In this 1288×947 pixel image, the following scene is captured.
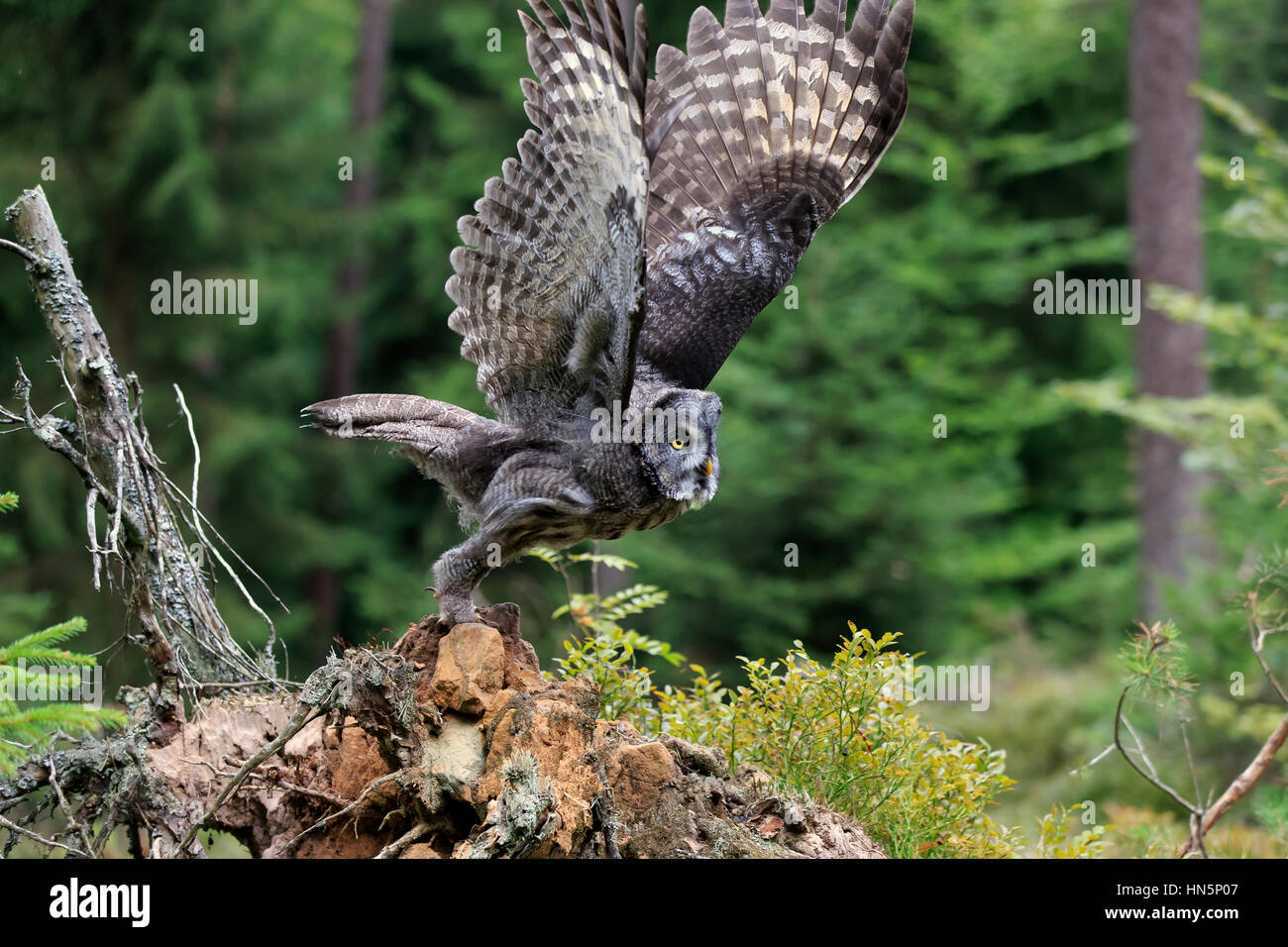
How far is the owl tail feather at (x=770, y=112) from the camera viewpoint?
5934 millimetres

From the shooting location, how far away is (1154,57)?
13203 millimetres

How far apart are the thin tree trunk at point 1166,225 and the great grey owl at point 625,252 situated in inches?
336

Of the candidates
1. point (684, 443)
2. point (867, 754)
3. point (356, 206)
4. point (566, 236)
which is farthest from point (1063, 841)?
point (356, 206)

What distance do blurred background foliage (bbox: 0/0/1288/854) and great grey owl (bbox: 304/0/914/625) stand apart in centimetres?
214

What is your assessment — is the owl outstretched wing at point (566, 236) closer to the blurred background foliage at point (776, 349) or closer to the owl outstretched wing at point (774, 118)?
the owl outstretched wing at point (774, 118)

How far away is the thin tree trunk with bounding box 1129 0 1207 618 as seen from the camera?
43.2 feet

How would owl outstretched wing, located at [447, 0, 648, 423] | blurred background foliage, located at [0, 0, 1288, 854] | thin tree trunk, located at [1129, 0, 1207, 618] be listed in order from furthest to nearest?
thin tree trunk, located at [1129, 0, 1207, 618] → blurred background foliage, located at [0, 0, 1288, 854] → owl outstretched wing, located at [447, 0, 648, 423]

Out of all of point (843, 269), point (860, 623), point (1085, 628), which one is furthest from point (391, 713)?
point (1085, 628)

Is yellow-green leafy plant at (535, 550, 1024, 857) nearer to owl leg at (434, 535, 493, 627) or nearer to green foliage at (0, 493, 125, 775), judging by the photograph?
owl leg at (434, 535, 493, 627)

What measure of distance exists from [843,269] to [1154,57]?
15.1 ft

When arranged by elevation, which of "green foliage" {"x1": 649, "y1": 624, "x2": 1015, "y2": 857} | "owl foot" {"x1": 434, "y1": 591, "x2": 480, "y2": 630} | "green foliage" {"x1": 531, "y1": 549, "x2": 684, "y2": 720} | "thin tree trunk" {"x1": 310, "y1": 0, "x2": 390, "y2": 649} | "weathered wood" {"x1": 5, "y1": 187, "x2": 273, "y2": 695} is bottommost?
"green foliage" {"x1": 649, "y1": 624, "x2": 1015, "y2": 857}

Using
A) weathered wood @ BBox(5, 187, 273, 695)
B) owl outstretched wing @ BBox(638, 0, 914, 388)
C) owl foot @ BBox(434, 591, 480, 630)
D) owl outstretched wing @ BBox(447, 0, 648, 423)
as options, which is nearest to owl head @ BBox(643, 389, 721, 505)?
owl outstretched wing @ BBox(447, 0, 648, 423)

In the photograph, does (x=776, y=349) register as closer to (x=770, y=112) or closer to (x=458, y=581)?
(x=770, y=112)

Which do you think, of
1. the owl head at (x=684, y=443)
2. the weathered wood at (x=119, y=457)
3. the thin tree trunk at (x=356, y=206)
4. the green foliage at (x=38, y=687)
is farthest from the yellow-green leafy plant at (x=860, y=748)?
the thin tree trunk at (x=356, y=206)
